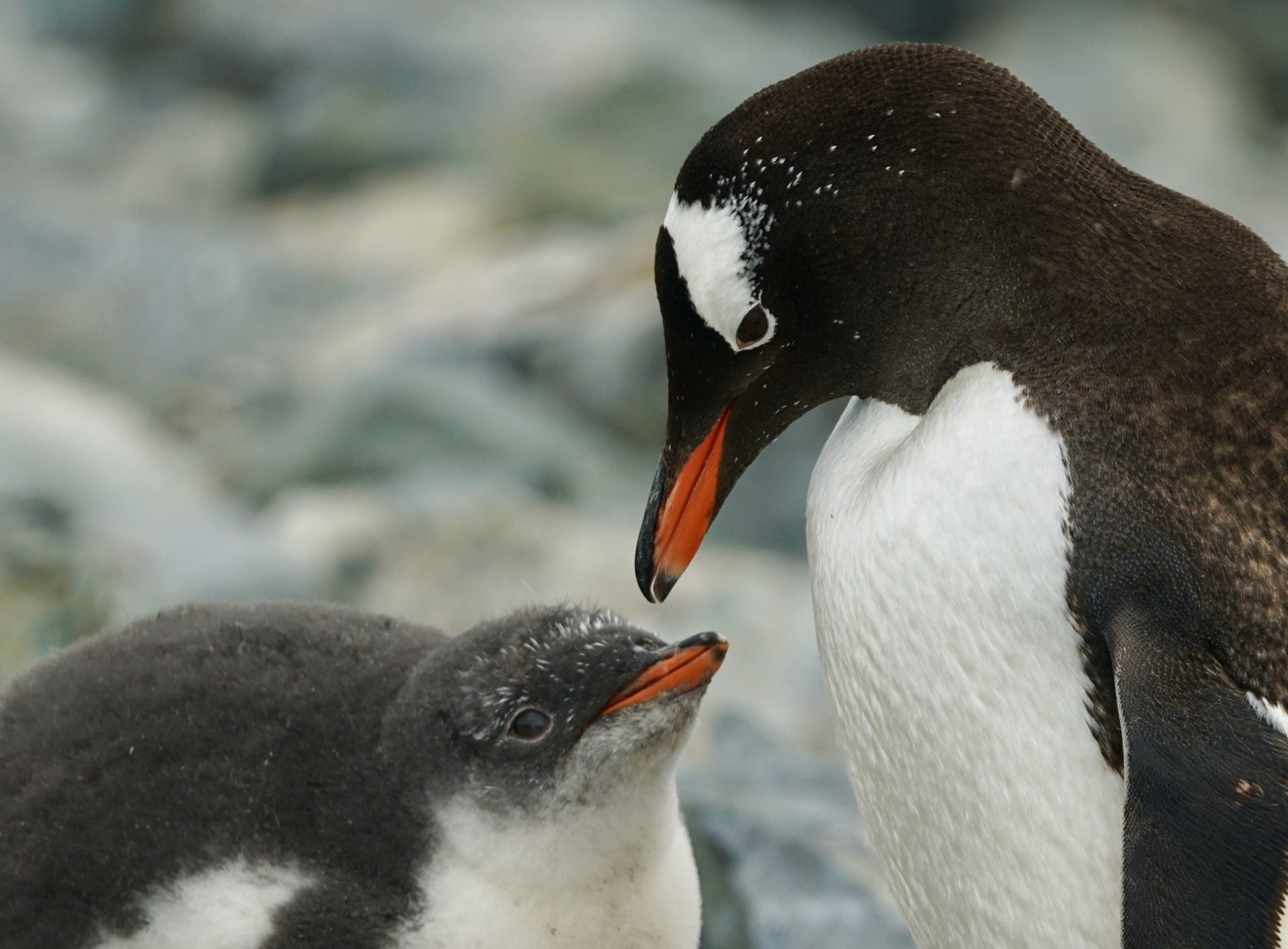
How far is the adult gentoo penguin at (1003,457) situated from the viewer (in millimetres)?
1832

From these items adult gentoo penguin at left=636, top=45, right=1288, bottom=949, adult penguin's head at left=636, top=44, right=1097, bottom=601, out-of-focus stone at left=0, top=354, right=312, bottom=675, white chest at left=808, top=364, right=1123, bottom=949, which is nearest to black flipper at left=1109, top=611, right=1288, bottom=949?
adult gentoo penguin at left=636, top=45, right=1288, bottom=949

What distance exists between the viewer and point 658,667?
2285 millimetres

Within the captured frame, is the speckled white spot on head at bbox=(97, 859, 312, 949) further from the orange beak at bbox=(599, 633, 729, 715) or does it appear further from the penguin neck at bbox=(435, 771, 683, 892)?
the orange beak at bbox=(599, 633, 729, 715)

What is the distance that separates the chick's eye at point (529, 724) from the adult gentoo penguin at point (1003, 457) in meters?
0.28

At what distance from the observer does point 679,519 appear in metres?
2.18

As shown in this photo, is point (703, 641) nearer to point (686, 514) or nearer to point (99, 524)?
point (686, 514)

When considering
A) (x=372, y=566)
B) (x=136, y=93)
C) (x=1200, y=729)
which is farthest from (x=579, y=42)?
(x=1200, y=729)

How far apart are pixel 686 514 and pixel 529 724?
361mm

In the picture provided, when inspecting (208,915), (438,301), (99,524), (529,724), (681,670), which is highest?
(681,670)

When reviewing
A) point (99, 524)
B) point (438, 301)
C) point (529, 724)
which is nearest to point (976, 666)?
point (529, 724)

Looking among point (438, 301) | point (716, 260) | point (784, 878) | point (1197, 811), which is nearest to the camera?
point (1197, 811)

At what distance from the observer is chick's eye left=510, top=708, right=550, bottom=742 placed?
7.59 ft

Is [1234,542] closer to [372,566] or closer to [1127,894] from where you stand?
[1127,894]

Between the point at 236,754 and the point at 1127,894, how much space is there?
1088mm
